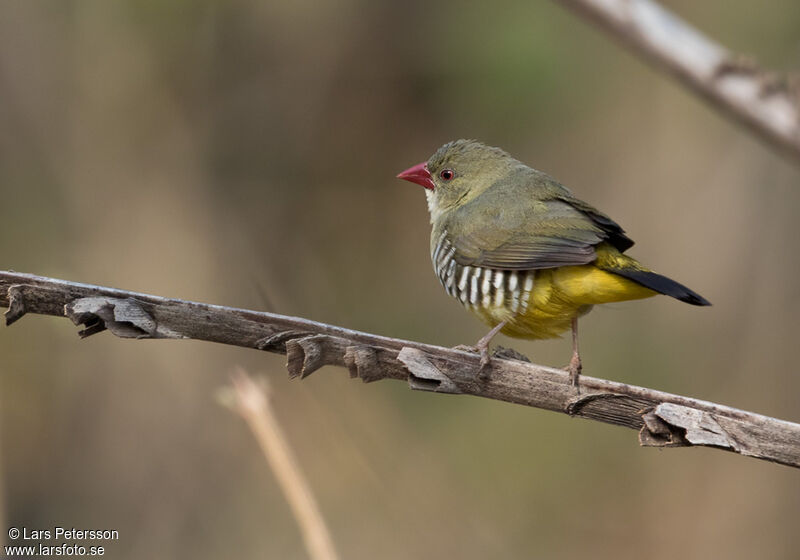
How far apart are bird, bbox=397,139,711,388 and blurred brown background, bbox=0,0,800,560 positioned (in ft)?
5.33

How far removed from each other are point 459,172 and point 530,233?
39.4 inches

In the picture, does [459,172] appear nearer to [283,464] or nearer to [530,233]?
[530,233]

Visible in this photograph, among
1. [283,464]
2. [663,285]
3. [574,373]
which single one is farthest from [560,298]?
[283,464]

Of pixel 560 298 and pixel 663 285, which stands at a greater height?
pixel 560 298

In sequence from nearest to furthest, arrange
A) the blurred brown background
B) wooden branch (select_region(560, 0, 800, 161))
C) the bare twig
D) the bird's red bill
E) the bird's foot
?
the bare twig
the bird's foot
wooden branch (select_region(560, 0, 800, 161))
the bird's red bill
the blurred brown background

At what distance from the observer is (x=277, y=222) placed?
257 inches

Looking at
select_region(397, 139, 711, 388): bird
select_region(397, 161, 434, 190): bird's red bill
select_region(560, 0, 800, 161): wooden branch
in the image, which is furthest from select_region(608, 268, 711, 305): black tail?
select_region(397, 161, 434, 190): bird's red bill

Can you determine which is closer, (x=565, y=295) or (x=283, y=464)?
(x=283, y=464)

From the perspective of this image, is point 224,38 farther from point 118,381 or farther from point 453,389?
point 453,389

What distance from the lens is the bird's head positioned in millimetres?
4441

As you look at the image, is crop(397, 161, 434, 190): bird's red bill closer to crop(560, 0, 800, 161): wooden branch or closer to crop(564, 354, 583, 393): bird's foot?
crop(560, 0, 800, 161): wooden branch

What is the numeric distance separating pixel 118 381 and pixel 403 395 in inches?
77.8

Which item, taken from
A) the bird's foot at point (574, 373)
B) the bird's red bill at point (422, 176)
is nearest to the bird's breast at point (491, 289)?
the bird's foot at point (574, 373)

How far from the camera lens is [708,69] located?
297 cm
